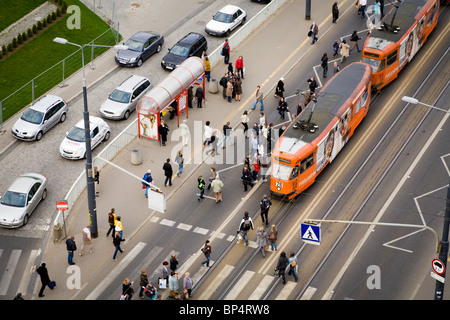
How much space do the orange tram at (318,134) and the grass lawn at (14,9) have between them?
79.0 ft

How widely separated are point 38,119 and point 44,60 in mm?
8030

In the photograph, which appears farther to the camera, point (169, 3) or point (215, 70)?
point (169, 3)

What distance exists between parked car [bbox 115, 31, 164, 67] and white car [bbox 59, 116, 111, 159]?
25.6ft

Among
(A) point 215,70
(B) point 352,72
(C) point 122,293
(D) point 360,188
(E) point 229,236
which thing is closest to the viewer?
(C) point 122,293

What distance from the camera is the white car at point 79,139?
46.2 meters

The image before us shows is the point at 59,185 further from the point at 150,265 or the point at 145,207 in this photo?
the point at 150,265

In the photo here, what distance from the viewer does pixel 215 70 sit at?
178 feet

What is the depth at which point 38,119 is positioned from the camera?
1891 inches

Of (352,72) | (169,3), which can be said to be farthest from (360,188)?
(169,3)

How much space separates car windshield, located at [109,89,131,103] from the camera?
49.6 meters

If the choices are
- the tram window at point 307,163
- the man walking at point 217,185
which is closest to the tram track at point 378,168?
the tram window at point 307,163

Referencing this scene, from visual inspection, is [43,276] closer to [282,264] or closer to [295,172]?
[282,264]

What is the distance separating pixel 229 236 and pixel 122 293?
6298 mm

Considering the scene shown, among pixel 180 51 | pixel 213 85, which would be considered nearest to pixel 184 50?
pixel 180 51
